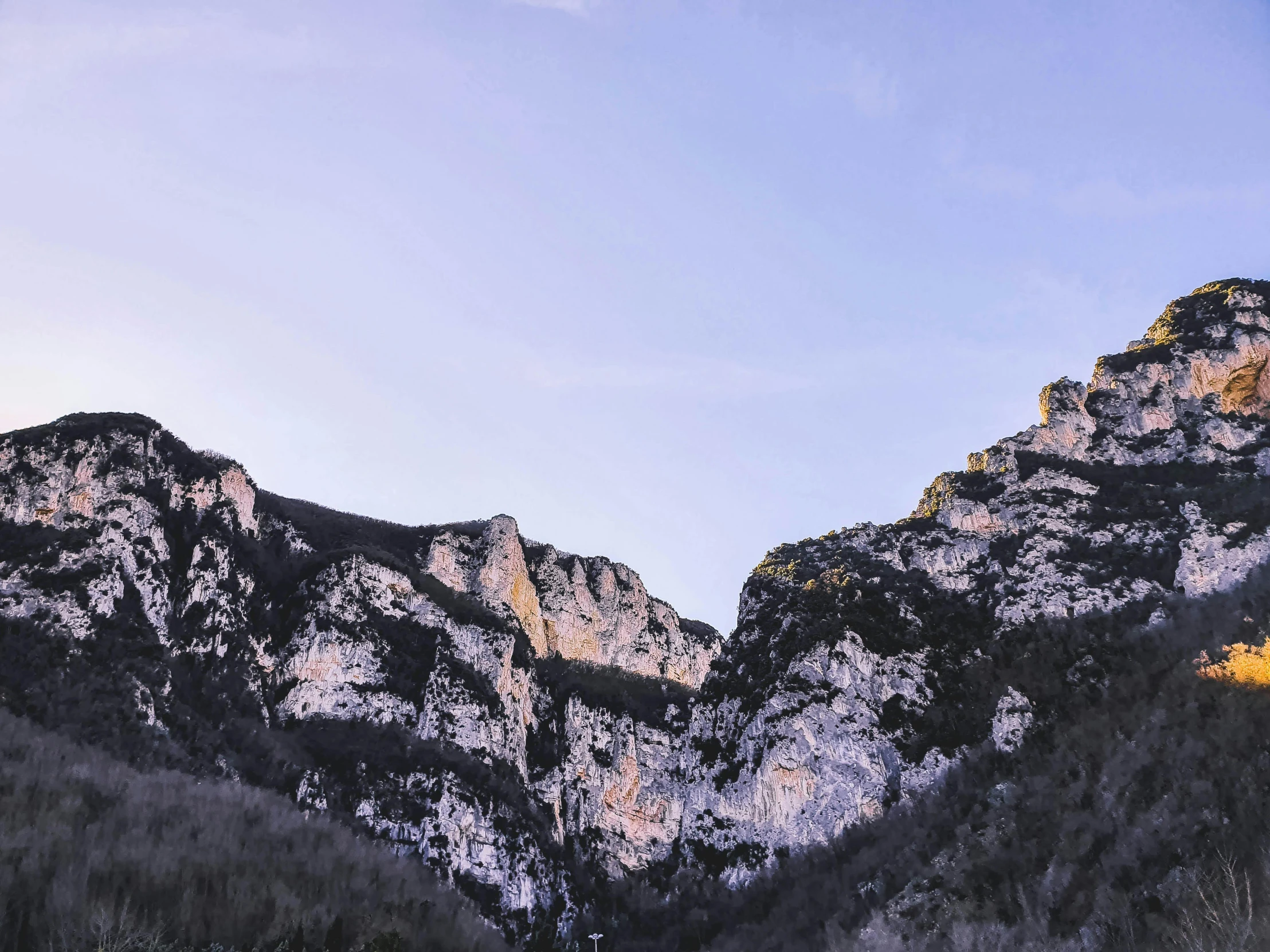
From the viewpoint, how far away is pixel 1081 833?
212ft

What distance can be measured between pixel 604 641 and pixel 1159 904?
113 metres

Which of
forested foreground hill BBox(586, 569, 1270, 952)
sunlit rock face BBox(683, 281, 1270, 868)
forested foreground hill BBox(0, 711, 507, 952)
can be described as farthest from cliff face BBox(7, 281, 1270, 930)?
forested foreground hill BBox(0, 711, 507, 952)

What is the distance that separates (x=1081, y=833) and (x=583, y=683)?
3354 inches

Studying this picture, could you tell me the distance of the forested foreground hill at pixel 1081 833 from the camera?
53062mm

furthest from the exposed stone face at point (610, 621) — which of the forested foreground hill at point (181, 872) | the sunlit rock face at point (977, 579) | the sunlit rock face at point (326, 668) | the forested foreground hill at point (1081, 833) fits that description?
the forested foreground hill at point (181, 872)

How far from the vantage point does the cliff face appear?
89500mm

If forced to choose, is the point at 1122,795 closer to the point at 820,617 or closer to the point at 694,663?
the point at 820,617

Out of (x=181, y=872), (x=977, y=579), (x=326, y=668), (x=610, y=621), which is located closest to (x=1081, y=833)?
(x=977, y=579)

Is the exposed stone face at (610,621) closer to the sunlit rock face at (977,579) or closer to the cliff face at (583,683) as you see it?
the cliff face at (583,683)

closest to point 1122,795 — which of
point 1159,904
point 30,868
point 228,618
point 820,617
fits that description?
point 1159,904

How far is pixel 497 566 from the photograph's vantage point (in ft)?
484

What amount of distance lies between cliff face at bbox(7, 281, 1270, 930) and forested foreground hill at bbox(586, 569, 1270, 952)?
159 inches

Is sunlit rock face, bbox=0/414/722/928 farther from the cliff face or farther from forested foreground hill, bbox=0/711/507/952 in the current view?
forested foreground hill, bbox=0/711/507/952

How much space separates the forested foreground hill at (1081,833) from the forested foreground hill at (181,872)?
98.1 feet
